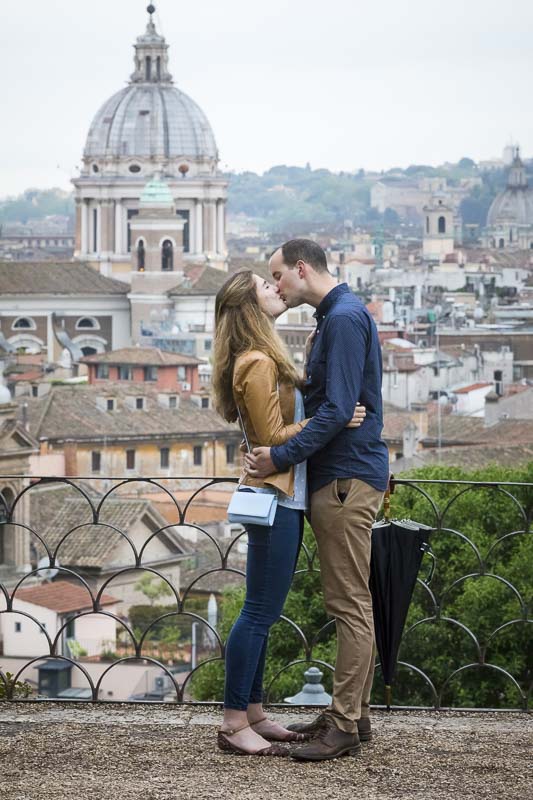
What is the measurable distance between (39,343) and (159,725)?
181 feet

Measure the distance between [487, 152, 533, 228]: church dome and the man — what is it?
4941 inches

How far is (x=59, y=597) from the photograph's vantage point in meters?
17.3

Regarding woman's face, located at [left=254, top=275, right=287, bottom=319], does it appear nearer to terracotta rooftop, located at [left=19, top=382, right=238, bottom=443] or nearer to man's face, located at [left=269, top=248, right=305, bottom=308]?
man's face, located at [left=269, top=248, right=305, bottom=308]

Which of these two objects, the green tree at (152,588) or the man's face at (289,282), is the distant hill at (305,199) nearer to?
the green tree at (152,588)

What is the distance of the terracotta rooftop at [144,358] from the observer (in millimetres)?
41675

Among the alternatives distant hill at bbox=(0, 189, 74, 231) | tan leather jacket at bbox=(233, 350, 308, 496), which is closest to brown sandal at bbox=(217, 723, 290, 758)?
tan leather jacket at bbox=(233, 350, 308, 496)

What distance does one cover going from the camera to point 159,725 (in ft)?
11.7

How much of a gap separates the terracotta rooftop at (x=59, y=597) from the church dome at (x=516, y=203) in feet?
364

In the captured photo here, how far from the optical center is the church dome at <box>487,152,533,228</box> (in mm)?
128125

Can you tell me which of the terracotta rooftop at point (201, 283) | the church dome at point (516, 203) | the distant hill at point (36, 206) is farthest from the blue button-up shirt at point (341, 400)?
the distant hill at point (36, 206)

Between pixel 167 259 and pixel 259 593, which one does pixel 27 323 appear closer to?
pixel 167 259

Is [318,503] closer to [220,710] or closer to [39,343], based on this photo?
[220,710]

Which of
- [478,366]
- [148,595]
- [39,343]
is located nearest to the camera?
[148,595]

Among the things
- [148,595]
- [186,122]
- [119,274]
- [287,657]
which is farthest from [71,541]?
[186,122]
